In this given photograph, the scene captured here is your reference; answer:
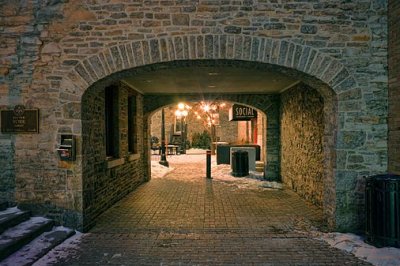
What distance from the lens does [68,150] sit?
17.9 ft

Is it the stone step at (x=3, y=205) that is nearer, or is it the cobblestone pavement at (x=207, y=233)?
the cobblestone pavement at (x=207, y=233)

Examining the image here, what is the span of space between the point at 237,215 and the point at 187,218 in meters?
1.05

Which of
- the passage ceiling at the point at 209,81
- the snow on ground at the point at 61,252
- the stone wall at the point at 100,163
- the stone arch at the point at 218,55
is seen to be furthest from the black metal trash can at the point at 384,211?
the stone wall at the point at 100,163

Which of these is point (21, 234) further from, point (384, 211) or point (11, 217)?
point (384, 211)

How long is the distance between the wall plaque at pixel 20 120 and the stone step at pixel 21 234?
1535mm

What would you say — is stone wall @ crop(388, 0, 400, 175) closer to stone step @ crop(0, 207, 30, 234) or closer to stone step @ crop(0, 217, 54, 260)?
stone step @ crop(0, 217, 54, 260)

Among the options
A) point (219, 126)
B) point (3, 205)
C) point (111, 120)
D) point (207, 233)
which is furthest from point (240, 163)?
point (219, 126)

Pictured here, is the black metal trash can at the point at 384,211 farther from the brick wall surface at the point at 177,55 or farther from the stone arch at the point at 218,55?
the stone arch at the point at 218,55

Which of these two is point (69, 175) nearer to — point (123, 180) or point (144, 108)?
point (123, 180)

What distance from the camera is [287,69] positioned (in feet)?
18.0

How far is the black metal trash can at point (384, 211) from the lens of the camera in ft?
14.8

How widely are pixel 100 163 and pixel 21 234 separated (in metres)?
2.32

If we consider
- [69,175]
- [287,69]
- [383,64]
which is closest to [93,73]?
[69,175]

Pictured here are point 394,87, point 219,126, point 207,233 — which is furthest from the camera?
point 219,126
